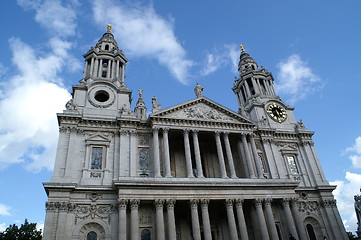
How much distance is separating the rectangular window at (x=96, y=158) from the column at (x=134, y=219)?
543 centimetres

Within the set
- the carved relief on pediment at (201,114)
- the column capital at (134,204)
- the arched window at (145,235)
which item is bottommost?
the arched window at (145,235)

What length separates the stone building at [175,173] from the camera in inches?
928

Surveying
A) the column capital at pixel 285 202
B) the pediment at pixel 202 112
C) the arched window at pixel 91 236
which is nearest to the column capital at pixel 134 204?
the arched window at pixel 91 236

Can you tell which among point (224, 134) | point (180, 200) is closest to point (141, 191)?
point (180, 200)

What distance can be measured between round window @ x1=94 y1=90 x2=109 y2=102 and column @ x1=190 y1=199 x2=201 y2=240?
15249mm

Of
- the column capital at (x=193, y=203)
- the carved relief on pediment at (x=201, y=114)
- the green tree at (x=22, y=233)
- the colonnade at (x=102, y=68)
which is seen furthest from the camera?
the green tree at (x=22, y=233)

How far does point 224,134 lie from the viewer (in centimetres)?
3067

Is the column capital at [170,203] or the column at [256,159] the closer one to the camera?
the column capital at [170,203]

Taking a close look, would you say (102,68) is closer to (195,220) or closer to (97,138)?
(97,138)

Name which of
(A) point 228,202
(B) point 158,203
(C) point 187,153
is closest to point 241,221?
(A) point 228,202

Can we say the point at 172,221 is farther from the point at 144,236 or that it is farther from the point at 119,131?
the point at 119,131

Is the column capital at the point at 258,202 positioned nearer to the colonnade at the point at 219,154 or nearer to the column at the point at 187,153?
the colonnade at the point at 219,154

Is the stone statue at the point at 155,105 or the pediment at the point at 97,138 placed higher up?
the stone statue at the point at 155,105

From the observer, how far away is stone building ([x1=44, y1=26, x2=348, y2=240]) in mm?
23562
